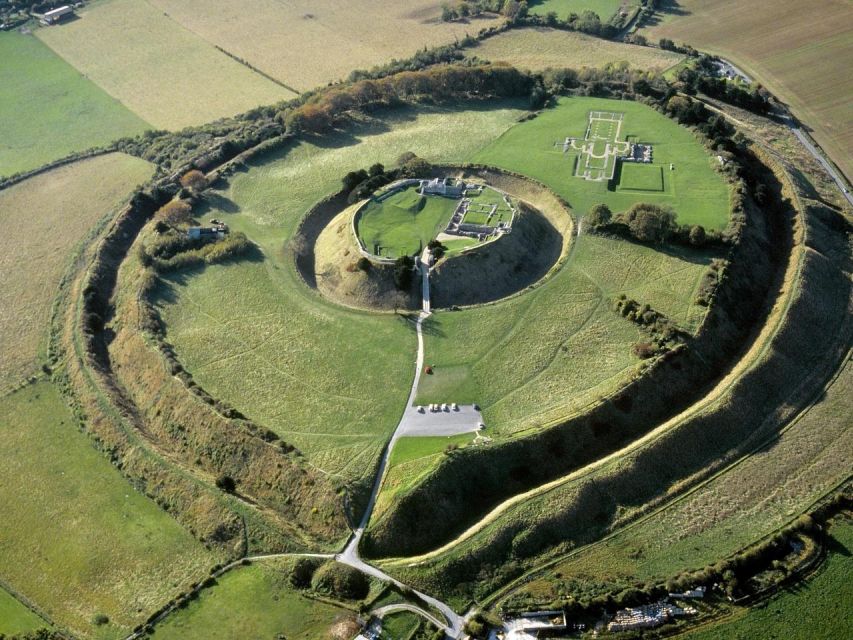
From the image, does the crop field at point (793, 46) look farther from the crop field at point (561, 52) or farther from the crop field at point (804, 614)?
the crop field at point (804, 614)

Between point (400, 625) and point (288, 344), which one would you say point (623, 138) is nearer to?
point (288, 344)

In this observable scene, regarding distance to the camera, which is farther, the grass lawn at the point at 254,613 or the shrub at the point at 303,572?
the shrub at the point at 303,572

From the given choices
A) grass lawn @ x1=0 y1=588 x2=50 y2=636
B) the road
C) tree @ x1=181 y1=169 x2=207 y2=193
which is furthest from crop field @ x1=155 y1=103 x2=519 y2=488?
grass lawn @ x1=0 y1=588 x2=50 y2=636

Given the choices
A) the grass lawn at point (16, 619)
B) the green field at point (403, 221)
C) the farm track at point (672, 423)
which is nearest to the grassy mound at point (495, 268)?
the green field at point (403, 221)

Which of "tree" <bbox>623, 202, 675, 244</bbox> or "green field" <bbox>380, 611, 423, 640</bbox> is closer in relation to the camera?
"green field" <bbox>380, 611, 423, 640</bbox>

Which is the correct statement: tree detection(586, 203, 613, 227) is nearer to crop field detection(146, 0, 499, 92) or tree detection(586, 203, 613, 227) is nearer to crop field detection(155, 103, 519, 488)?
crop field detection(155, 103, 519, 488)

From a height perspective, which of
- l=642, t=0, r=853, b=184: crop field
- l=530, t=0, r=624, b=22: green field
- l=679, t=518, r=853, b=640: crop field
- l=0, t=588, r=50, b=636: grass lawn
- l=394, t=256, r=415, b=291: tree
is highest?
l=642, t=0, r=853, b=184: crop field
